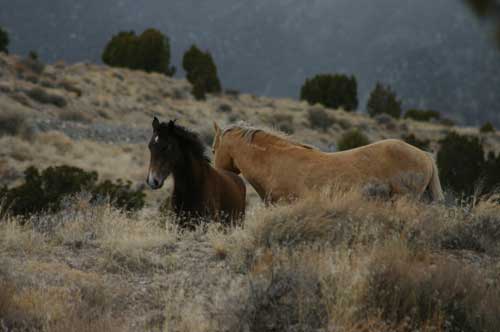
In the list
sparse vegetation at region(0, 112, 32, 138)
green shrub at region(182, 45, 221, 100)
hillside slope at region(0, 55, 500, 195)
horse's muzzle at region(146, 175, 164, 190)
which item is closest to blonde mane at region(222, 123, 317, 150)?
horse's muzzle at region(146, 175, 164, 190)

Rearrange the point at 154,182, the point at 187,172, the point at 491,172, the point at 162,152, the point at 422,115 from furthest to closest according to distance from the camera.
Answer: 1. the point at 422,115
2. the point at 491,172
3. the point at 187,172
4. the point at 162,152
5. the point at 154,182

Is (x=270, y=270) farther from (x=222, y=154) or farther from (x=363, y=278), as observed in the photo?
(x=222, y=154)

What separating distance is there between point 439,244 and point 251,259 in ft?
5.68

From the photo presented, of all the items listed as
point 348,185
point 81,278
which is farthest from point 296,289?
point 348,185

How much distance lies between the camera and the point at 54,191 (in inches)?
520

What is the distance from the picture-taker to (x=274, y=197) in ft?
24.9

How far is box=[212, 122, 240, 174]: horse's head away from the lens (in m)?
8.60

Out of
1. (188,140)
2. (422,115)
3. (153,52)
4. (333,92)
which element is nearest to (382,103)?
(333,92)

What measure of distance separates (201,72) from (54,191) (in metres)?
40.6

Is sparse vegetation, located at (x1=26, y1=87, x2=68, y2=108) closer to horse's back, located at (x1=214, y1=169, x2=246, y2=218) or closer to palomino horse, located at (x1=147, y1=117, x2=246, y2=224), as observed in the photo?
horse's back, located at (x1=214, y1=169, x2=246, y2=218)

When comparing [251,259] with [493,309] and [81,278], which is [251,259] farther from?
[493,309]

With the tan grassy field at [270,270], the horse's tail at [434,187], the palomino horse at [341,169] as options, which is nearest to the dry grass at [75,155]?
the tan grassy field at [270,270]

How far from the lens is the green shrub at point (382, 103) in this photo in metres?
55.8

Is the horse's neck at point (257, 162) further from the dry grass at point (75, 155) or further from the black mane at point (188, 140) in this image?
the dry grass at point (75, 155)
